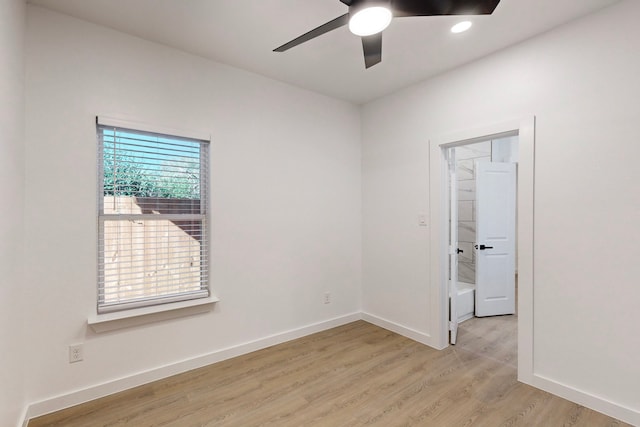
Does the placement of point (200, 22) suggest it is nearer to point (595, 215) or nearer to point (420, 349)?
point (595, 215)

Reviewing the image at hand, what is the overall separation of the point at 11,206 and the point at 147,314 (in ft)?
3.80

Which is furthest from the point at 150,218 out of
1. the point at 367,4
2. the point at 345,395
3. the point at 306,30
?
the point at 367,4

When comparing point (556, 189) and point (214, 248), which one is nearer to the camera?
point (556, 189)

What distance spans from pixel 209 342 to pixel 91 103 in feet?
7.07

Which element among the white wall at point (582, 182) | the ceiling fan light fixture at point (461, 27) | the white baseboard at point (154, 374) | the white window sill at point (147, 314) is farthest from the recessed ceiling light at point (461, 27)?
the white baseboard at point (154, 374)

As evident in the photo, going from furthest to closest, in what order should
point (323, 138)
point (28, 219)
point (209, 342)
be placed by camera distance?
point (323, 138) < point (209, 342) < point (28, 219)

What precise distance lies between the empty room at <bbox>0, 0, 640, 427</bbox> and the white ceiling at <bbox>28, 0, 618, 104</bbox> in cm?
2

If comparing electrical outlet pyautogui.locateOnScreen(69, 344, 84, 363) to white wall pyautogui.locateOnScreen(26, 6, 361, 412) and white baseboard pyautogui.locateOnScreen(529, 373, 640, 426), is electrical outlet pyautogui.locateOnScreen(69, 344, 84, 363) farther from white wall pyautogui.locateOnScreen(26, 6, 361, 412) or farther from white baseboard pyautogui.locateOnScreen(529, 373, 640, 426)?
white baseboard pyautogui.locateOnScreen(529, 373, 640, 426)

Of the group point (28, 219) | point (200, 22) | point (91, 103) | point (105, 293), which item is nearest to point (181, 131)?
point (91, 103)

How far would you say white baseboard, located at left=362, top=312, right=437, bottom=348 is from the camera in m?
A: 3.20

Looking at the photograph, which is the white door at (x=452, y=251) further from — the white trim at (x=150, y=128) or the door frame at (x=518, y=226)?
the white trim at (x=150, y=128)

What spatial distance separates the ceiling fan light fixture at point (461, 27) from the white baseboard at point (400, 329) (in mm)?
2780

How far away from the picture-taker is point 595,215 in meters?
→ 2.13

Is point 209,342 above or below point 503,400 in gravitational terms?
above
